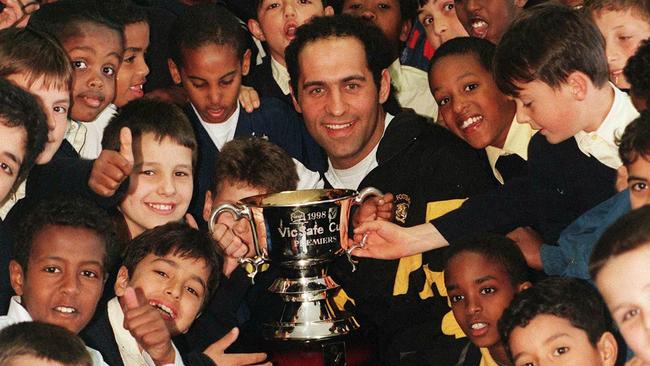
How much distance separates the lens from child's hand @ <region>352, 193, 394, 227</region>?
330 centimetres

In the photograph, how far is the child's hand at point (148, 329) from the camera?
2.97m

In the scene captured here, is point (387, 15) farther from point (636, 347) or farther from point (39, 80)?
point (636, 347)

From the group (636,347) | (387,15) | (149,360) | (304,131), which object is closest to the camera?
(636,347)

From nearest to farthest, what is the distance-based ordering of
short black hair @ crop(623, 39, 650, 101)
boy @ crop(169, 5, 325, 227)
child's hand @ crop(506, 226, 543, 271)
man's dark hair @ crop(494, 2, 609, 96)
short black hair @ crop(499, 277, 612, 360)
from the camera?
1. short black hair @ crop(499, 277, 612, 360)
2. short black hair @ crop(623, 39, 650, 101)
3. man's dark hair @ crop(494, 2, 609, 96)
4. child's hand @ crop(506, 226, 543, 271)
5. boy @ crop(169, 5, 325, 227)

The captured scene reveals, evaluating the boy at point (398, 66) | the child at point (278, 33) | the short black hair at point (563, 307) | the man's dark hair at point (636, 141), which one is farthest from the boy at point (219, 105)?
the man's dark hair at point (636, 141)

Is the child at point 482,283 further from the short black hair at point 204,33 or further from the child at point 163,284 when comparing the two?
the short black hair at point 204,33

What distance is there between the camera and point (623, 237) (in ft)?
9.04

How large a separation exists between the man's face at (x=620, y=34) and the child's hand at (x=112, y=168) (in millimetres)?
1272

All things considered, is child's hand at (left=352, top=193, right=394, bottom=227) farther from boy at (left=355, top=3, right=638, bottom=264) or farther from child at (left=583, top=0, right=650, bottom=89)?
child at (left=583, top=0, right=650, bottom=89)

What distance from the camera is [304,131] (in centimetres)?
400

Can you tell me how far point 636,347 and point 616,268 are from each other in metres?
0.17

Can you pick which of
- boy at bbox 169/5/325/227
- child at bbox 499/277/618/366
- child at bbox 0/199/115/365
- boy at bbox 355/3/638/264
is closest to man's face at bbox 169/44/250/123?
boy at bbox 169/5/325/227

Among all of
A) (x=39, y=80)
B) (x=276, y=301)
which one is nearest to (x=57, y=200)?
(x=39, y=80)

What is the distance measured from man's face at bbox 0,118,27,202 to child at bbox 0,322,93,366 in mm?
434
